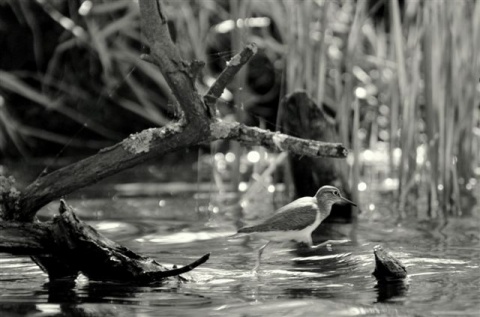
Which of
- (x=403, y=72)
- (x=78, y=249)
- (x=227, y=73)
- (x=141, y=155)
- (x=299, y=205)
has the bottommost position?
(x=78, y=249)

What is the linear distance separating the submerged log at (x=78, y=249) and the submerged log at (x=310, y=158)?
2555mm

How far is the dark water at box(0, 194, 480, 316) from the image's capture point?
4.29 metres

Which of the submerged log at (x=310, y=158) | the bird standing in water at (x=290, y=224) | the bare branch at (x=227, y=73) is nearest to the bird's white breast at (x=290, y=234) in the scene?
the bird standing in water at (x=290, y=224)

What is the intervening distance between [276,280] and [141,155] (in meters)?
0.93

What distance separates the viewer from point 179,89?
469cm

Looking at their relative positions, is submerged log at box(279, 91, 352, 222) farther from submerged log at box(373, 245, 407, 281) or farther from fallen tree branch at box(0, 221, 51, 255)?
fallen tree branch at box(0, 221, 51, 255)

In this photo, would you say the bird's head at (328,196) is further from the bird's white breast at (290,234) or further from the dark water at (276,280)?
the dark water at (276,280)

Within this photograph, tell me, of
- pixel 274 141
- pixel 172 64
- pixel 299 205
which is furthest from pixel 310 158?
pixel 172 64

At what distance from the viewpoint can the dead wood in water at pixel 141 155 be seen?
463 centimetres

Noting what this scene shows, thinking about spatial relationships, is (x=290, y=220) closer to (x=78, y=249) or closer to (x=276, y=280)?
(x=276, y=280)

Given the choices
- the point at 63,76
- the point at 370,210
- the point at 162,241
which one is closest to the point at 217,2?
the point at 63,76

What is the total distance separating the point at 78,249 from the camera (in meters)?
4.63

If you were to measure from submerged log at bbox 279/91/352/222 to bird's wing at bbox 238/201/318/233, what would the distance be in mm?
1636

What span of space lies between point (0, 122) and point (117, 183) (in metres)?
1.28
